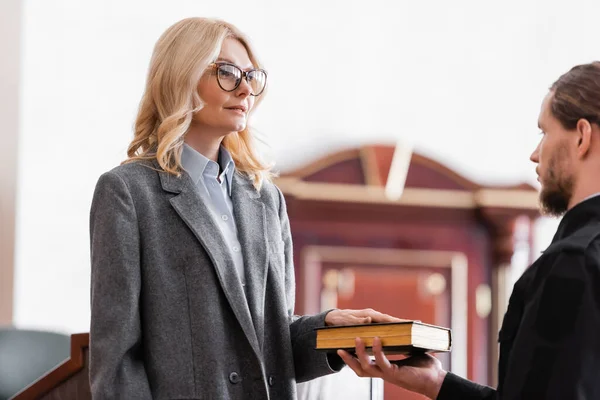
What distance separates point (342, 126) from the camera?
4152 millimetres

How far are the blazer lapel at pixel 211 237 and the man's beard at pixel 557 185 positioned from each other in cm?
55

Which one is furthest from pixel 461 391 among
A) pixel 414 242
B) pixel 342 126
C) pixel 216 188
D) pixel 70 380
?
pixel 342 126

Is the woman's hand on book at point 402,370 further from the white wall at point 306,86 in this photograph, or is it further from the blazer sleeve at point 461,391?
the white wall at point 306,86

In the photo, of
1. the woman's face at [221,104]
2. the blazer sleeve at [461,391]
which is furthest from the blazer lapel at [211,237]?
the blazer sleeve at [461,391]

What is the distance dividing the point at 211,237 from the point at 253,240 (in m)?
0.11

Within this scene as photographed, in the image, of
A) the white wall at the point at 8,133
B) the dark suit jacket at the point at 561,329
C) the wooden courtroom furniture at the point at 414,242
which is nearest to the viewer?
the dark suit jacket at the point at 561,329

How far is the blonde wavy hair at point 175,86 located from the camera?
5.46ft

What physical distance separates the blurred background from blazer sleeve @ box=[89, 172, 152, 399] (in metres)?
2.13

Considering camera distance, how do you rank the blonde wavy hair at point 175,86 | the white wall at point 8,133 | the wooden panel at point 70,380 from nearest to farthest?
the blonde wavy hair at point 175,86, the wooden panel at point 70,380, the white wall at point 8,133

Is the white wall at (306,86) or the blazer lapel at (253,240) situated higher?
the white wall at (306,86)

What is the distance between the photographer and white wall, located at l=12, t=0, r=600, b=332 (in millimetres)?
3637

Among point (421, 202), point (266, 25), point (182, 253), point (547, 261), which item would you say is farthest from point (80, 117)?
point (547, 261)

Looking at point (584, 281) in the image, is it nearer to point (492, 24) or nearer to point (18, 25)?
point (18, 25)

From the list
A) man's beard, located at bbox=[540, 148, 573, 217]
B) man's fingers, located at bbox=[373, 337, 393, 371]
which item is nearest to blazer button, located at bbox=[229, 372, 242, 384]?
man's fingers, located at bbox=[373, 337, 393, 371]
